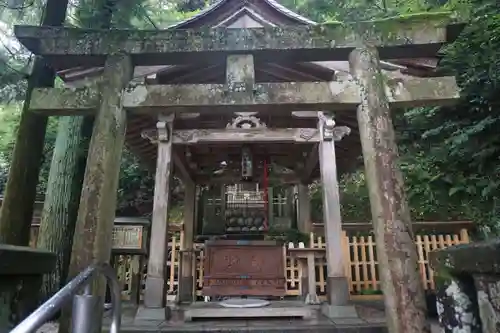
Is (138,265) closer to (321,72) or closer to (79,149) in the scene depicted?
(79,149)

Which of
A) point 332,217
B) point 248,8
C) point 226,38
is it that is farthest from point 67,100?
point 248,8

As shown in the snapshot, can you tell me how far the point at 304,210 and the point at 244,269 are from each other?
2.70 metres

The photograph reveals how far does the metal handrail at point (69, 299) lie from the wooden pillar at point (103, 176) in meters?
0.26

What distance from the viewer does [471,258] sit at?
159 centimetres

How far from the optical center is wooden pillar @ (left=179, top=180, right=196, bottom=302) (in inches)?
309

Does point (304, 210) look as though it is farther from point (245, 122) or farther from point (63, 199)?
point (63, 199)

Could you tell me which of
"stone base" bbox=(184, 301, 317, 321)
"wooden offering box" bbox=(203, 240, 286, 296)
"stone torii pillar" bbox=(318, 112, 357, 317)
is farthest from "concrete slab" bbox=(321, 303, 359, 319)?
"wooden offering box" bbox=(203, 240, 286, 296)

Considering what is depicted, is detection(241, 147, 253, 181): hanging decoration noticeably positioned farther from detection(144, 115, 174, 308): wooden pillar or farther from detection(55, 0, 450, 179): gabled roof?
detection(144, 115, 174, 308): wooden pillar

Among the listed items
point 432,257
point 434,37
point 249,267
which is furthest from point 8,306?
point 249,267

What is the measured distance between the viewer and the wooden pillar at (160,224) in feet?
18.0

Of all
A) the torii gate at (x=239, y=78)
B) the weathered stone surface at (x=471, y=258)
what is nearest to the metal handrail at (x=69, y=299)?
the torii gate at (x=239, y=78)

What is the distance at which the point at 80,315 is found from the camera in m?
1.93

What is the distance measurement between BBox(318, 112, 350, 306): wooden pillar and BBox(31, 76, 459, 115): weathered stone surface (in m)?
3.01

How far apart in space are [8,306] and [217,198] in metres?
8.00
